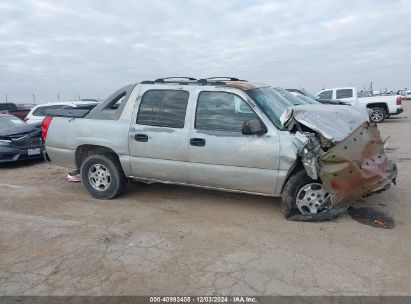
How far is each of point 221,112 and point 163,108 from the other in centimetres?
88

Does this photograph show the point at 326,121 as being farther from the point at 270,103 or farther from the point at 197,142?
the point at 197,142

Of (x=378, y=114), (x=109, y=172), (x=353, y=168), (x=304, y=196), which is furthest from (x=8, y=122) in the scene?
(x=378, y=114)

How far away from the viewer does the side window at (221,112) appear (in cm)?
502

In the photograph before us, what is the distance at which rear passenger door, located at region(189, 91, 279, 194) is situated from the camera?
4.85m

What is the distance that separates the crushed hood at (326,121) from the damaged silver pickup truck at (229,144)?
13 millimetres

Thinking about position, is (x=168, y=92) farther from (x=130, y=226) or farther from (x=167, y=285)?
(x=167, y=285)

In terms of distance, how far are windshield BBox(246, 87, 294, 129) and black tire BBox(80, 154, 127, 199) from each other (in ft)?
7.56

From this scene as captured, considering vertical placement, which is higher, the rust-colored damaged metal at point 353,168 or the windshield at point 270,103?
the windshield at point 270,103

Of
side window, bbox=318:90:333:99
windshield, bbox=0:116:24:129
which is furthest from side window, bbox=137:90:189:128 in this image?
side window, bbox=318:90:333:99

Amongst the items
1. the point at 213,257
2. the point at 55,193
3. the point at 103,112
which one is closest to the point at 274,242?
the point at 213,257

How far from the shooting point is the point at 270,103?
17.4 ft

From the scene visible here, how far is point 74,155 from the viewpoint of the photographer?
20.0ft

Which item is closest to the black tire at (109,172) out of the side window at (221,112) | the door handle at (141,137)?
the door handle at (141,137)

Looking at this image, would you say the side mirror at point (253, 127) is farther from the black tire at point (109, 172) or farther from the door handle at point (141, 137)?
the black tire at point (109, 172)
